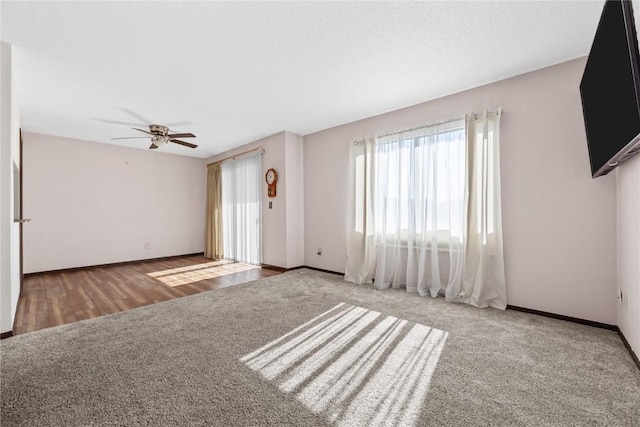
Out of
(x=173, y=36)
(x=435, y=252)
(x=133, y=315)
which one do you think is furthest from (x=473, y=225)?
(x=133, y=315)

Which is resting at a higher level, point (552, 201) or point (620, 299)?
point (552, 201)

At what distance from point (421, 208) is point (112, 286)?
4523mm

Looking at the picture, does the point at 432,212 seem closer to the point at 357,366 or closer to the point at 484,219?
the point at 484,219

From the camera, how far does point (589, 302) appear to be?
→ 2504mm

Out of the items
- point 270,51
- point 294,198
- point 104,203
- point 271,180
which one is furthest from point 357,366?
point 104,203

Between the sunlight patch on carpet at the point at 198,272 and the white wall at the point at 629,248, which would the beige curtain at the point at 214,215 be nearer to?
the sunlight patch on carpet at the point at 198,272

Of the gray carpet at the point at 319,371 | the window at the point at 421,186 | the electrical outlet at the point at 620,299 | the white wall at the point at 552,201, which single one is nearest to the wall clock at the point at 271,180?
the window at the point at 421,186

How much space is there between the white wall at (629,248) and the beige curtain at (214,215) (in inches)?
247

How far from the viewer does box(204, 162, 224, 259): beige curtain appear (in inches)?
251

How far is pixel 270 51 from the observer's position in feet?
8.17

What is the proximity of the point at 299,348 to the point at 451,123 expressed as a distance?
3016mm

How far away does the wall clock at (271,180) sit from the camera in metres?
5.07

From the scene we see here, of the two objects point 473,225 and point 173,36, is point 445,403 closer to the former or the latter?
point 473,225

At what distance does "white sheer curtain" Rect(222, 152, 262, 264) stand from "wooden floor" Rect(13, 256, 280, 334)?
344 millimetres
